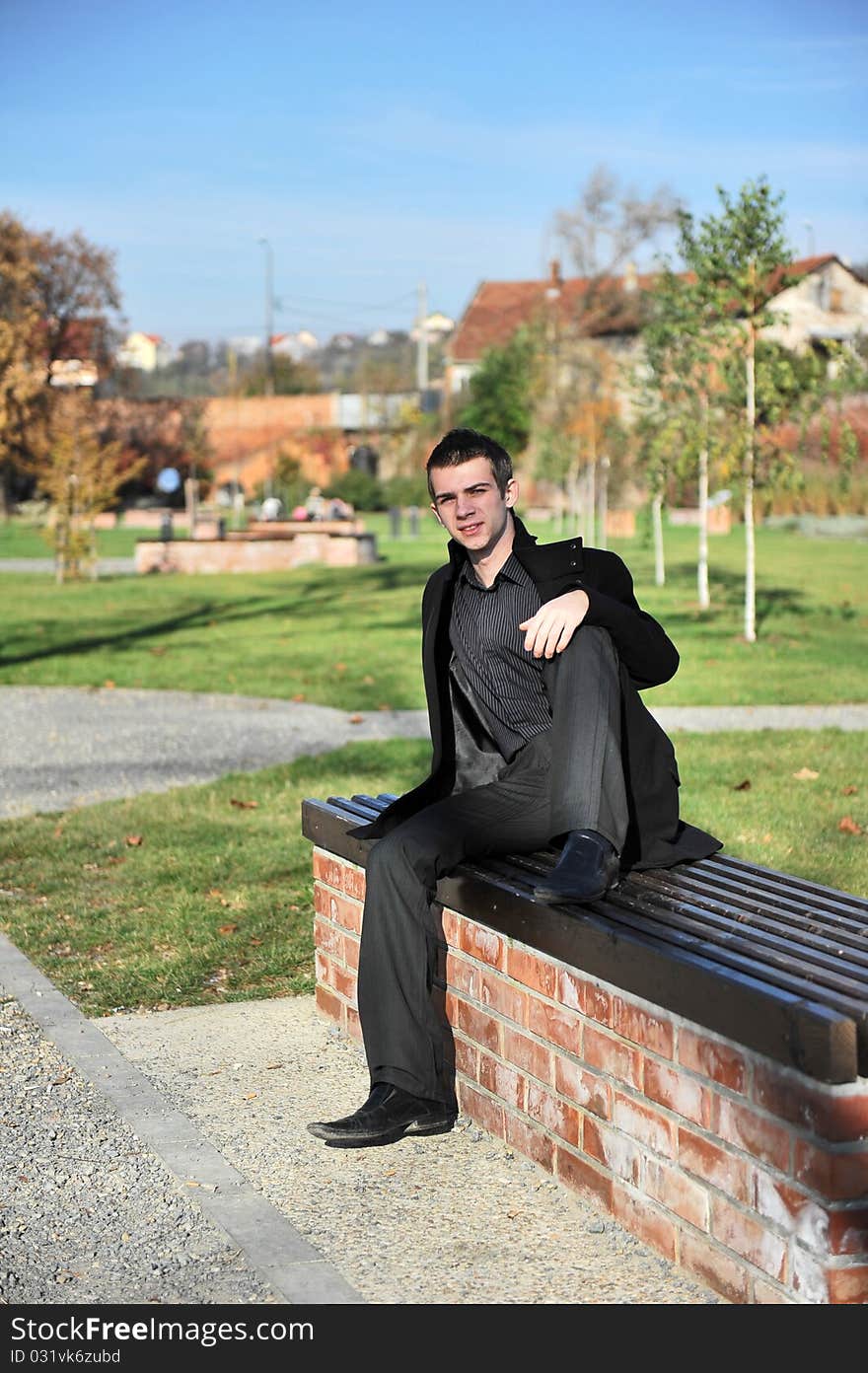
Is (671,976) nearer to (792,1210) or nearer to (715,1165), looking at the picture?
(715,1165)

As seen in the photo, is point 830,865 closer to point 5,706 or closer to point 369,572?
point 5,706

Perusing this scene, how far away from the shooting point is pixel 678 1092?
9.89 feet

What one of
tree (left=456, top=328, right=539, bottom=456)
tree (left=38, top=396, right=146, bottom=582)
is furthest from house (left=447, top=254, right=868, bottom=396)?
tree (left=38, top=396, right=146, bottom=582)

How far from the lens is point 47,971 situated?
5.35 meters

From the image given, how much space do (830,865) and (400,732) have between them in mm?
4317

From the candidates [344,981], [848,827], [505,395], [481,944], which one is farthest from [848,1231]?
[505,395]

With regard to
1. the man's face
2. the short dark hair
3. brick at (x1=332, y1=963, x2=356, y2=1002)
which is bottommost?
brick at (x1=332, y1=963, x2=356, y2=1002)

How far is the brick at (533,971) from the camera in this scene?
3.48 metres

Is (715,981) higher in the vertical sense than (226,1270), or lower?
higher

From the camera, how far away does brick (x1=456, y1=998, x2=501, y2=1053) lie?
3773 mm

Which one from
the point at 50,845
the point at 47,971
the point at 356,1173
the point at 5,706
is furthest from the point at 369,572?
the point at 356,1173

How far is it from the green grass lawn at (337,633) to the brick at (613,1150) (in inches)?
330

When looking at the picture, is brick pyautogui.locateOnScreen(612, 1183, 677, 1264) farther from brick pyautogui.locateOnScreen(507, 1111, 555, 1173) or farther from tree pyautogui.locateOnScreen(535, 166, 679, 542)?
tree pyautogui.locateOnScreen(535, 166, 679, 542)

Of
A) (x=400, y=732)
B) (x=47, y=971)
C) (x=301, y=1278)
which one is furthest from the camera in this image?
(x=400, y=732)
